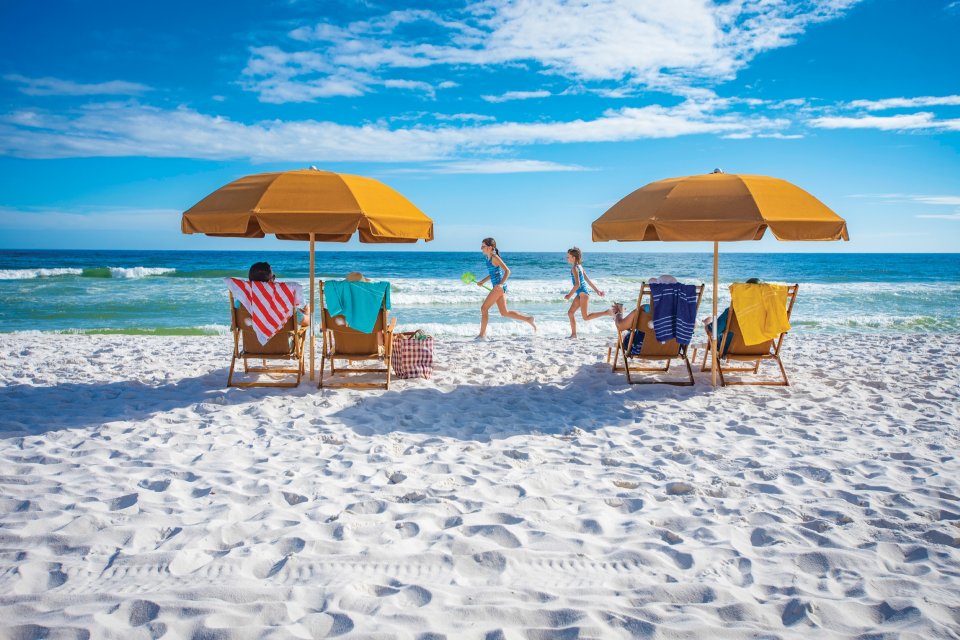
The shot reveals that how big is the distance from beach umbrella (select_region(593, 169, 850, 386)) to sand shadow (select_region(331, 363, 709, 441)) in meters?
1.45

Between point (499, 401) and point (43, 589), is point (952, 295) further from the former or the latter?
point (43, 589)

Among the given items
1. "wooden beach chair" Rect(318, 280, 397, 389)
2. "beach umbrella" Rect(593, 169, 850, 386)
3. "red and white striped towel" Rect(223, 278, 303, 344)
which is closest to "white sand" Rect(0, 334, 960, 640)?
"wooden beach chair" Rect(318, 280, 397, 389)

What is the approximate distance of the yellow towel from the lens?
229 inches

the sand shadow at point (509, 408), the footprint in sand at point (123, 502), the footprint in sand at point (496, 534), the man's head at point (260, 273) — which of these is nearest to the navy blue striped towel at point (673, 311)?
the sand shadow at point (509, 408)

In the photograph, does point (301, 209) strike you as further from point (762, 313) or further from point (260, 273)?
point (762, 313)

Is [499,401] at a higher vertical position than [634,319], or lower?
lower

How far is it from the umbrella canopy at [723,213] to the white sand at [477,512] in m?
1.48

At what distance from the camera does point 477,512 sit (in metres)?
3.17

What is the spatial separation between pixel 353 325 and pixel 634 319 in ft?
8.93

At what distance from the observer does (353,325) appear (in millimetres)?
5863

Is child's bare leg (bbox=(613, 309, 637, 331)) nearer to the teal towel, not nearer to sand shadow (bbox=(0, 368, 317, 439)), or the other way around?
the teal towel

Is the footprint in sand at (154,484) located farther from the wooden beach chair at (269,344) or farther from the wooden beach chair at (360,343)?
the wooden beach chair at (360,343)

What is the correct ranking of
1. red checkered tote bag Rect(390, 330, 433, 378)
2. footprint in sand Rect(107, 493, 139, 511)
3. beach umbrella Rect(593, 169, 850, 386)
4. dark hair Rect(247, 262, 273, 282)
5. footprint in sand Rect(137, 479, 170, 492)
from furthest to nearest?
red checkered tote bag Rect(390, 330, 433, 378) → dark hair Rect(247, 262, 273, 282) → beach umbrella Rect(593, 169, 850, 386) → footprint in sand Rect(137, 479, 170, 492) → footprint in sand Rect(107, 493, 139, 511)

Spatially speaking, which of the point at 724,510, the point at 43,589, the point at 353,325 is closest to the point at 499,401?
the point at 353,325
